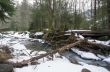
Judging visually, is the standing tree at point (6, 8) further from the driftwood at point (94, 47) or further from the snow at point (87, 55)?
the snow at point (87, 55)

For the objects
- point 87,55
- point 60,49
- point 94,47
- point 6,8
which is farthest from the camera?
point 6,8

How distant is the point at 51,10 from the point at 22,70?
17166 mm

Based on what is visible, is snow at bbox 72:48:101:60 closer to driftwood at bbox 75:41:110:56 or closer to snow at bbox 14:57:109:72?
driftwood at bbox 75:41:110:56

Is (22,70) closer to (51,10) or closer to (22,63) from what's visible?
(22,63)

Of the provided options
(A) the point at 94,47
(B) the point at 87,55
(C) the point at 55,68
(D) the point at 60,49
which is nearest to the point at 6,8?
(D) the point at 60,49

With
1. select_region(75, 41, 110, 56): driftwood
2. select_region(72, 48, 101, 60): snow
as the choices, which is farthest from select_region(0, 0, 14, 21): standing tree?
select_region(72, 48, 101, 60): snow

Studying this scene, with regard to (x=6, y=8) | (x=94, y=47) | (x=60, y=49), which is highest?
(x=6, y=8)

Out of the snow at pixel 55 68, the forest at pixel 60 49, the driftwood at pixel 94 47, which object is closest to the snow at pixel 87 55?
the forest at pixel 60 49

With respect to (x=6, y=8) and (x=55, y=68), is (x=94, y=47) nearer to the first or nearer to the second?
(x=55, y=68)

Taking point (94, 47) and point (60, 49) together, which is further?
point (94, 47)

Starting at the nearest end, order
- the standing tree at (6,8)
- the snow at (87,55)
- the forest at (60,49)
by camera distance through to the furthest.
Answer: the forest at (60,49) → the snow at (87,55) → the standing tree at (6,8)

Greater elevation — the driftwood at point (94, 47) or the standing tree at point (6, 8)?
the standing tree at point (6, 8)

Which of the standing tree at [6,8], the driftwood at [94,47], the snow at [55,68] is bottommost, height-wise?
Result: the snow at [55,68]

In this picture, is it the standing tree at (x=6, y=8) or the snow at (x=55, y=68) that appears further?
the standing tree at (x=6, y=8)
